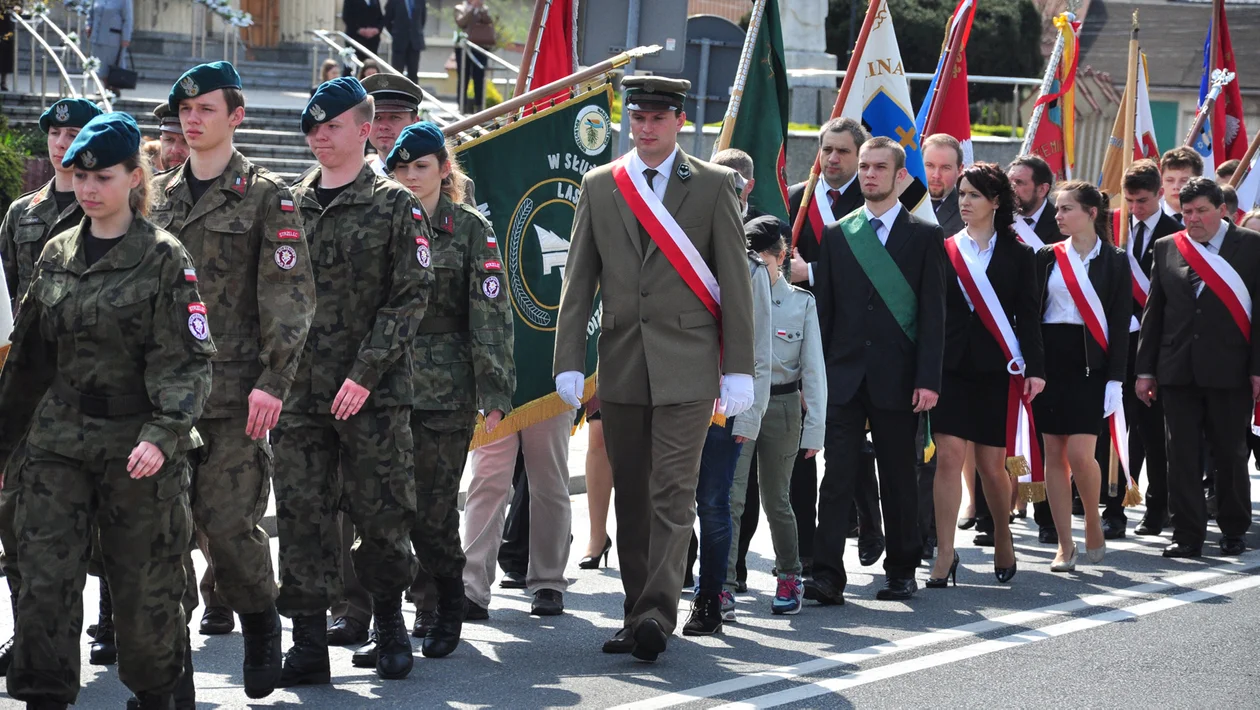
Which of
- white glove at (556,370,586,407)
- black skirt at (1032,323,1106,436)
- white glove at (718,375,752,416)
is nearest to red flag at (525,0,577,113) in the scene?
black skirt at (1032,323,1106,436)

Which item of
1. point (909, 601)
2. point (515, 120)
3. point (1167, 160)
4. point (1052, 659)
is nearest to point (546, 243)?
point (515, 120)

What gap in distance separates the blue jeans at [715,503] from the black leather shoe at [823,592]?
792 mm

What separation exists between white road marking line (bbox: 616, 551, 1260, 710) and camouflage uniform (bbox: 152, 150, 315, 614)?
141 centimetres

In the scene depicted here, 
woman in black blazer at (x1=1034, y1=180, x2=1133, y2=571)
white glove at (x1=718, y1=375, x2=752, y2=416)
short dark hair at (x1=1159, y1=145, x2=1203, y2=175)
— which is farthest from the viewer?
short dark hair at (x1=1159, y1=145, x2=1203, y2=175)

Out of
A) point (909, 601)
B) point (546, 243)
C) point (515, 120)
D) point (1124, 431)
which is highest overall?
point (515, 120)

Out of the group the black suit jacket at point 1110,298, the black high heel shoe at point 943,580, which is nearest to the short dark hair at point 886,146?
the black suit jacket at point 1110,298

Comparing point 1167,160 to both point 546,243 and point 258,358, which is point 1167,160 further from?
point 258,358

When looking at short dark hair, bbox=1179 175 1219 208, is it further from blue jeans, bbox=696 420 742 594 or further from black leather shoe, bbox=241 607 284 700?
black leather shoe, bbox=241 607 284 700

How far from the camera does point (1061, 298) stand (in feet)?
32.1

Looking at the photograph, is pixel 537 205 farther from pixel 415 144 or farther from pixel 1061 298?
pixel 1061 298

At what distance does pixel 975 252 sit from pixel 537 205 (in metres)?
2.20

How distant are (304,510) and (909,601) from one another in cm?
318

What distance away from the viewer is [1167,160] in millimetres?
11961

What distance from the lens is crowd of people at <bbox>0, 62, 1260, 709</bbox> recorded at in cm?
545
